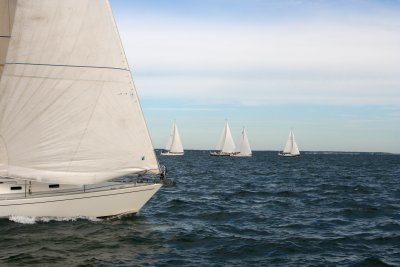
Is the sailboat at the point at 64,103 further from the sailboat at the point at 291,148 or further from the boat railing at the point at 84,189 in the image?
the sailboat at the point at 291,148

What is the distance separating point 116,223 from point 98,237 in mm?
2224

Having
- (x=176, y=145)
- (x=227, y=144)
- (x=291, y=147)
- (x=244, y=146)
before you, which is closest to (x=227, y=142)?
(x=227, y=144)

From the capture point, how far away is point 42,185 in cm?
2008

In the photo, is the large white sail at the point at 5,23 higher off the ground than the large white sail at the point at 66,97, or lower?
higher

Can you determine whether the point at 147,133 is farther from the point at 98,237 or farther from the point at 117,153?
the point at 98,237

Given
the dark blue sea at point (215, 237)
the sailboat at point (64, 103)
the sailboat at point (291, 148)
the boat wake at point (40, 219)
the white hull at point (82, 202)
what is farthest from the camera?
the sailboat at point (291, 148)

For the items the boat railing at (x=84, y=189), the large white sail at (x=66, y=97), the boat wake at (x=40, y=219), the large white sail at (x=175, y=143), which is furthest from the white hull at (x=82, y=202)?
the large white sail at (x=175, y=143)

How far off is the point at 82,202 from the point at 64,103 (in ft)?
13.8

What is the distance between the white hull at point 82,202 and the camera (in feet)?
62.3

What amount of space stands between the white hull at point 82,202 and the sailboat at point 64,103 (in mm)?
56

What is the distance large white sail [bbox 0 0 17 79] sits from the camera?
62.8 feet

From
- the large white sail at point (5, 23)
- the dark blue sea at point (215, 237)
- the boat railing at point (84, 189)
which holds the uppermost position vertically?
the large white sail at point (5, 23)


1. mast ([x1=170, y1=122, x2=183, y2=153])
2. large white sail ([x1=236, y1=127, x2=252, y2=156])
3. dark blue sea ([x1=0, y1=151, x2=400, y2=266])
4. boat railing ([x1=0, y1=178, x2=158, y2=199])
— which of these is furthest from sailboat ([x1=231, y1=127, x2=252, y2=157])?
boat railing ([x1=0, y1=178, x2=158, y2=199])

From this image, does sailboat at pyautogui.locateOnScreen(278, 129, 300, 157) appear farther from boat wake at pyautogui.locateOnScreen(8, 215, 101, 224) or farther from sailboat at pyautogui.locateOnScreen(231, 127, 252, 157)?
boat wake at pyautogui.locateOnScreen(8, 215, 101, 224)
